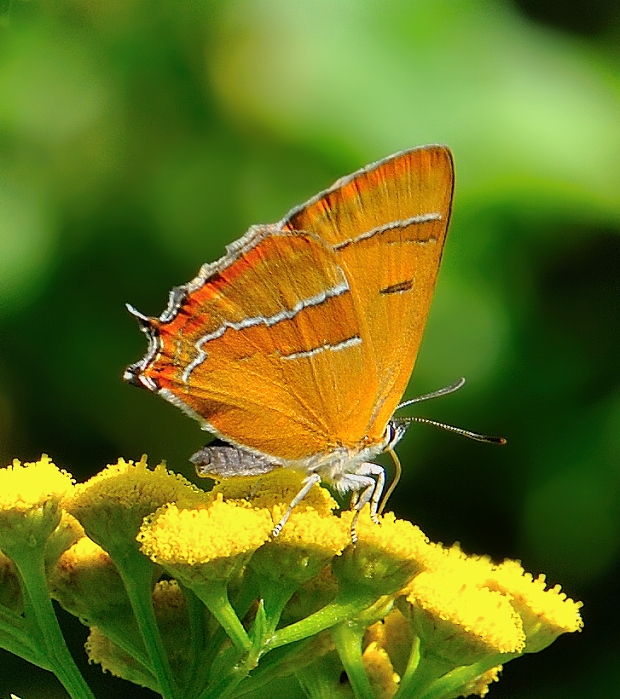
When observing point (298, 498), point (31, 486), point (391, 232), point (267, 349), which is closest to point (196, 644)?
point (298, 498)

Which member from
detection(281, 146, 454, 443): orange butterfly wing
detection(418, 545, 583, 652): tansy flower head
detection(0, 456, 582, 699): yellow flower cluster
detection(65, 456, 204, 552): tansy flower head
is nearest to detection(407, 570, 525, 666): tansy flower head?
detection(0, 456, 582, 699): yellow flower cluster

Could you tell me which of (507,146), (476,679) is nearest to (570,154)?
(507,146)

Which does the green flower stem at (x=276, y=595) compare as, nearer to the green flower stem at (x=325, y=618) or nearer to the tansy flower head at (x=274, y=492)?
the green flower stem at (x=325, y=618)

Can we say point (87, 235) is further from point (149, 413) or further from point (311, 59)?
point (311, 59)

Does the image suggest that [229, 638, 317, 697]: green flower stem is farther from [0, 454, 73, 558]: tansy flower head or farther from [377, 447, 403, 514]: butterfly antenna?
[0, 454, 73, 558]: tansy flower head

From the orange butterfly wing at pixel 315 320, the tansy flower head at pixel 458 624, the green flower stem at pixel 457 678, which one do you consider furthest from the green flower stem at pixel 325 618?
the orange butterfly wing at pixel 315 320

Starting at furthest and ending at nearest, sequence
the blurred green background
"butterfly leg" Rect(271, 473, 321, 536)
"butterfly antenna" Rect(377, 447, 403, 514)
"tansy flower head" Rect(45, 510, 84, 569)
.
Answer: the blurred green background → "butterfly antenna" Rect(377, 447, 403, 514) → "tansy flower head" Rect(45, 510, 84, 569) → "butterfly leg" Rect(271, 473, 321, 536)
